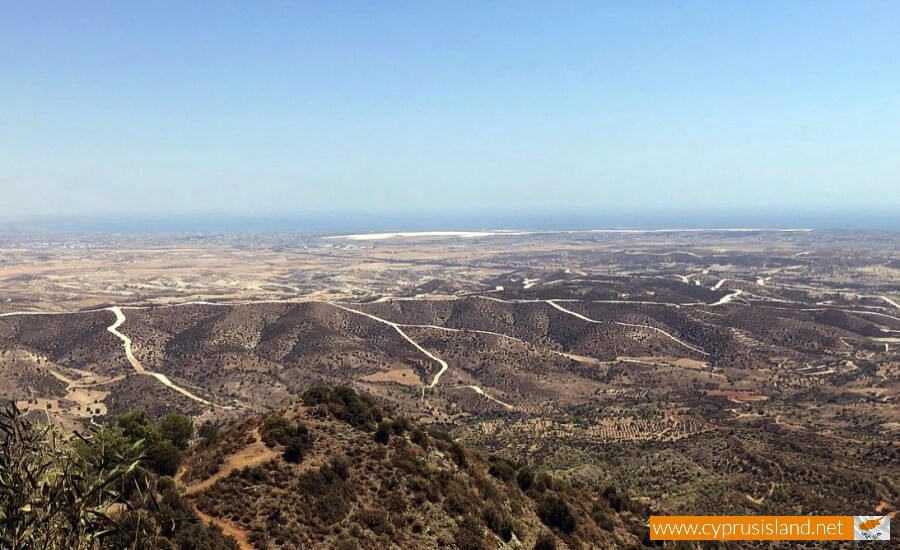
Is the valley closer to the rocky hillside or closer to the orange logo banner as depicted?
the orange logo banner

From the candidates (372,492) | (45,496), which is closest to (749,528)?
(372,492)

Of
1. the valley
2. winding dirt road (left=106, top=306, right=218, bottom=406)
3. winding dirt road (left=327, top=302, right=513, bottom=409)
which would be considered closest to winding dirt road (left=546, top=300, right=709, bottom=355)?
the valley

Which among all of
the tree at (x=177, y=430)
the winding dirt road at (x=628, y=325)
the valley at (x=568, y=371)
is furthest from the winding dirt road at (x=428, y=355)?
the tree at (x=177, y=430)

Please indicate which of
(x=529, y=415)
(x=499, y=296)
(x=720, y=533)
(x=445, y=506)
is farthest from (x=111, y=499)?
(x=499, y=296)

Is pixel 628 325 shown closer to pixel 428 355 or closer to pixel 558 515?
pixel 428 355

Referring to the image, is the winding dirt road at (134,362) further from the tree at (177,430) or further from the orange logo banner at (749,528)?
the orange logo banner at (749,528)

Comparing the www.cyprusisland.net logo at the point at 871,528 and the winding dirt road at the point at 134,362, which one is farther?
the winding dirt road at the point at 134,362

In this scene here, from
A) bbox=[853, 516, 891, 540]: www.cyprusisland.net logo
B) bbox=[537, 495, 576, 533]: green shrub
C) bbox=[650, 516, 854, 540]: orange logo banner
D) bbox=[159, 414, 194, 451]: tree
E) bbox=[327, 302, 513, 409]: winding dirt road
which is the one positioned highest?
bbox=[159, 414, 194, 451]: tree

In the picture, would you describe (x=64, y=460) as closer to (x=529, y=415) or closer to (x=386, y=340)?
(x=529, y=415)
